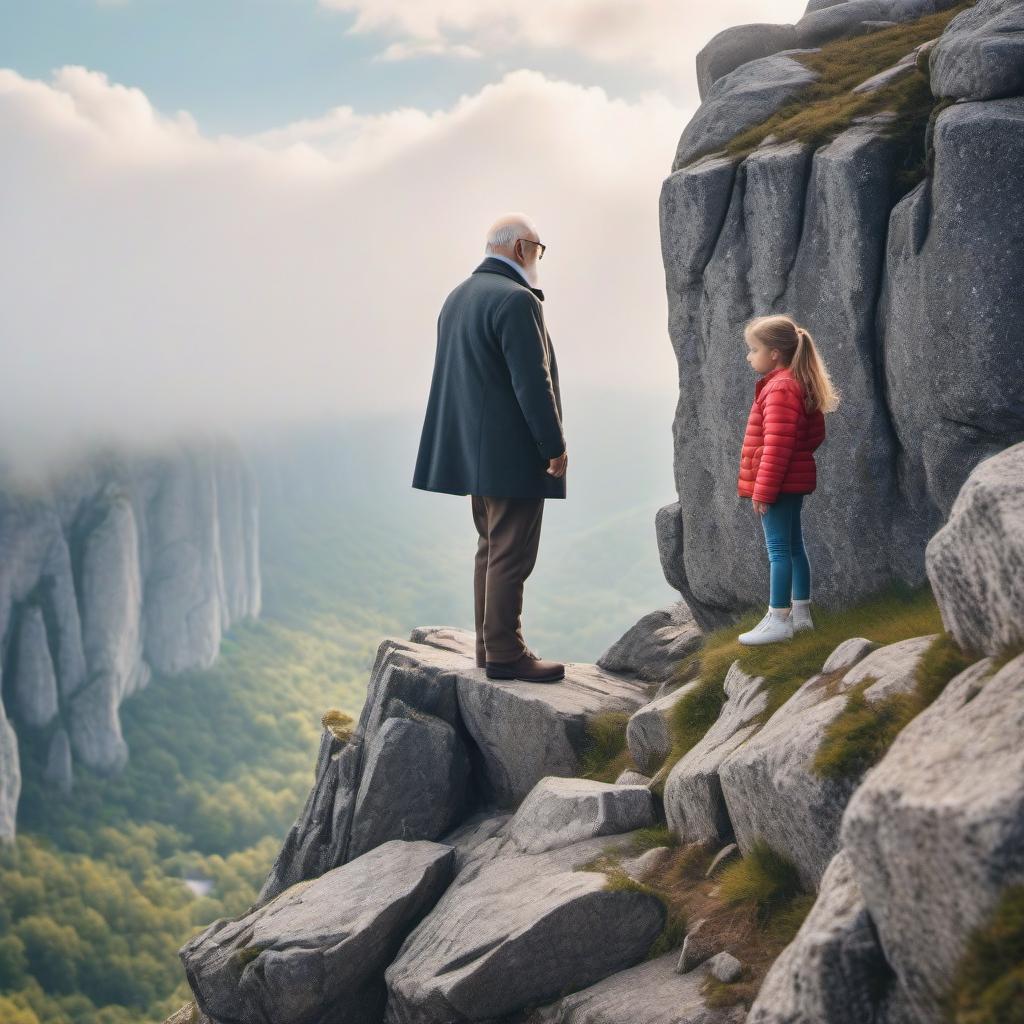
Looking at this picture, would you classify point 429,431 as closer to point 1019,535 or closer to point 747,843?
point 747,843

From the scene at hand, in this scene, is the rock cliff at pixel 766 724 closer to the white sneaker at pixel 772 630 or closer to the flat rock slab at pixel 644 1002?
the flat rock slab at pixel 644 1002

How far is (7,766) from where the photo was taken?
98.7 metres

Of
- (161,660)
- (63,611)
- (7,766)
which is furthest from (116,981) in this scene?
(161,660)

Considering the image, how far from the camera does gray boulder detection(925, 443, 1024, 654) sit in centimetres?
561

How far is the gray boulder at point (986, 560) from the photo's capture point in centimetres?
561

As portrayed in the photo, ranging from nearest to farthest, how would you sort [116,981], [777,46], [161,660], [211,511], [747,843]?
1. [747,843]
2. [777,46]
3. [116,981]
4. [161,660]
5. [211,511]

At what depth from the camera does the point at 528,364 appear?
1180 cm

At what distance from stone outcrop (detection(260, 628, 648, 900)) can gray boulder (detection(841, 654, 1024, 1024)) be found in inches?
292

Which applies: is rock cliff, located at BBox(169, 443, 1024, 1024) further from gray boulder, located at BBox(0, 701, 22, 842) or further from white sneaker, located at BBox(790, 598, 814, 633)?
gray boulder, located at BBox(0, 701, 22, 842)

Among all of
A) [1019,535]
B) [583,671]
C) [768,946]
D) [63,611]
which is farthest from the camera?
[63,611]

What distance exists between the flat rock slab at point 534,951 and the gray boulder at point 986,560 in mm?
3654

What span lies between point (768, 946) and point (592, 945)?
63.9 inches

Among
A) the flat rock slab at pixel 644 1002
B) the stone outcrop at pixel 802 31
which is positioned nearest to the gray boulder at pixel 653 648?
the flat rock slab at pixel 644 1002

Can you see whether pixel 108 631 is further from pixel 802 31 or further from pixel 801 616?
pixel 801 616
